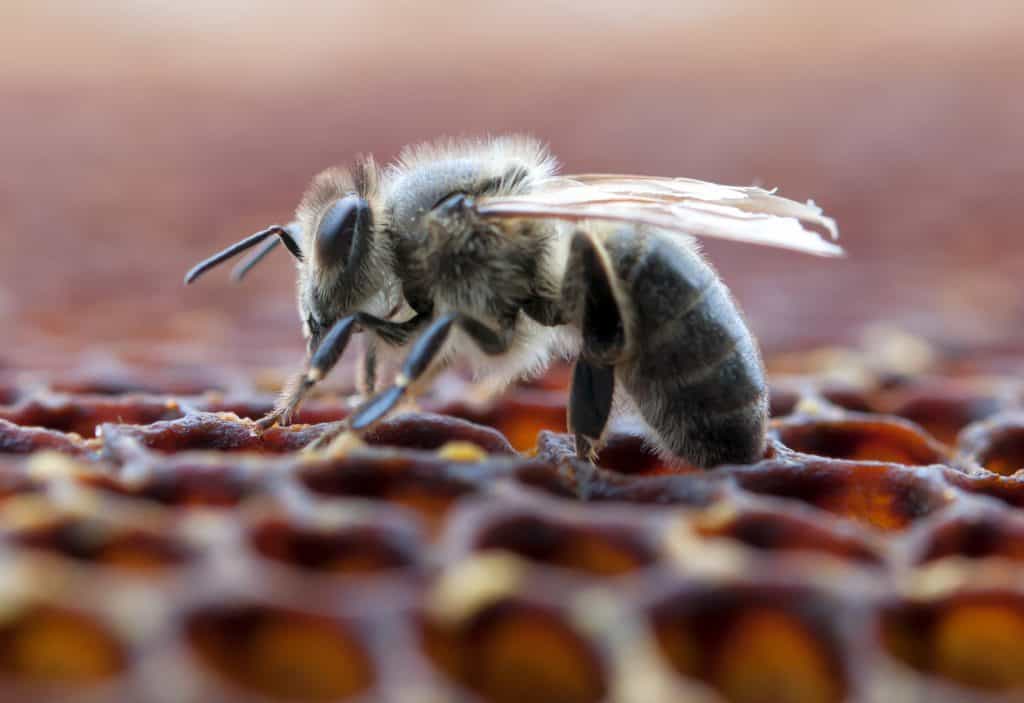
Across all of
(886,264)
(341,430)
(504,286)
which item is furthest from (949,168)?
(341,430)

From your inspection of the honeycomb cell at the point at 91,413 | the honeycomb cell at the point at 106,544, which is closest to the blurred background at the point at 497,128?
the honeycomb cell at the point at 91,413

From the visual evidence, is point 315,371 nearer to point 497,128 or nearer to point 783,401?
point 783,401

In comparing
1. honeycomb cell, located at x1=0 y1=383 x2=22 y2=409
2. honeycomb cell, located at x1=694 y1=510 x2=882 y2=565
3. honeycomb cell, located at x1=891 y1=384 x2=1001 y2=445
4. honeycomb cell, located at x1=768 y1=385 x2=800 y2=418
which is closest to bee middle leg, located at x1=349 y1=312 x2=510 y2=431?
honeycomb cell, located at x1=694 y1=510 x2=882 y2=565

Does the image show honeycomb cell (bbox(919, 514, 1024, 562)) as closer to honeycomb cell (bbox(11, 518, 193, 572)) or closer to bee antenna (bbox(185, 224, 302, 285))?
honeycomb cell (bbox(11, 518, 193, 572))

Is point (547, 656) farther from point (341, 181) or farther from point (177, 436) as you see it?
point (341, 181)

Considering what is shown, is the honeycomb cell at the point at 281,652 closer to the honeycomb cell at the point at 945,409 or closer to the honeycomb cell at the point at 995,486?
the honeycomb cell at the point at 995,486

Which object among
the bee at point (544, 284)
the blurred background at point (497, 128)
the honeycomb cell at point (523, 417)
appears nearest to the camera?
the bee at point (544, 284)
